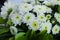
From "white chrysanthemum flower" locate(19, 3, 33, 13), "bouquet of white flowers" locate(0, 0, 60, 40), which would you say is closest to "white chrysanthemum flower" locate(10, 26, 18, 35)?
"bouquet of white flowers" locate(0, 0, 60, 40)

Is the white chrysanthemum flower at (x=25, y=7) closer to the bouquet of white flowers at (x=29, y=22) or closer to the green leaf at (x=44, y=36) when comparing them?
the bouquet of white flowers at (x=29, y=22)

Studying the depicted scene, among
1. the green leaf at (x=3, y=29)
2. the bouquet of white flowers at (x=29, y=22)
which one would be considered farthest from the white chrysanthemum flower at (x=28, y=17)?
the green leaf at (x=3, y=29)

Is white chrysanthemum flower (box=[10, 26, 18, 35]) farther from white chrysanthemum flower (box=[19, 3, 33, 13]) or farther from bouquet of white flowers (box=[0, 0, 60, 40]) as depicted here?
white chrysanthemum flower (box=[19, 3, 33, 13])

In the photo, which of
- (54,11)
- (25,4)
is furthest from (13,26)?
(54,11)

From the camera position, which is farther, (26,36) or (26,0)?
(26,0)

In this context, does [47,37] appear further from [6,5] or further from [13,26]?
[6,5]

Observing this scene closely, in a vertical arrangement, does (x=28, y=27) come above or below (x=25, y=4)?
below

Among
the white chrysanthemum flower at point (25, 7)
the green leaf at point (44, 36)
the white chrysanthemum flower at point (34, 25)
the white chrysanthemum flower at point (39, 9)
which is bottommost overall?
the green leaf at point (44, 36)

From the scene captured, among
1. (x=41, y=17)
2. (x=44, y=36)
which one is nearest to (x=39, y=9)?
(x=41, y=17)
